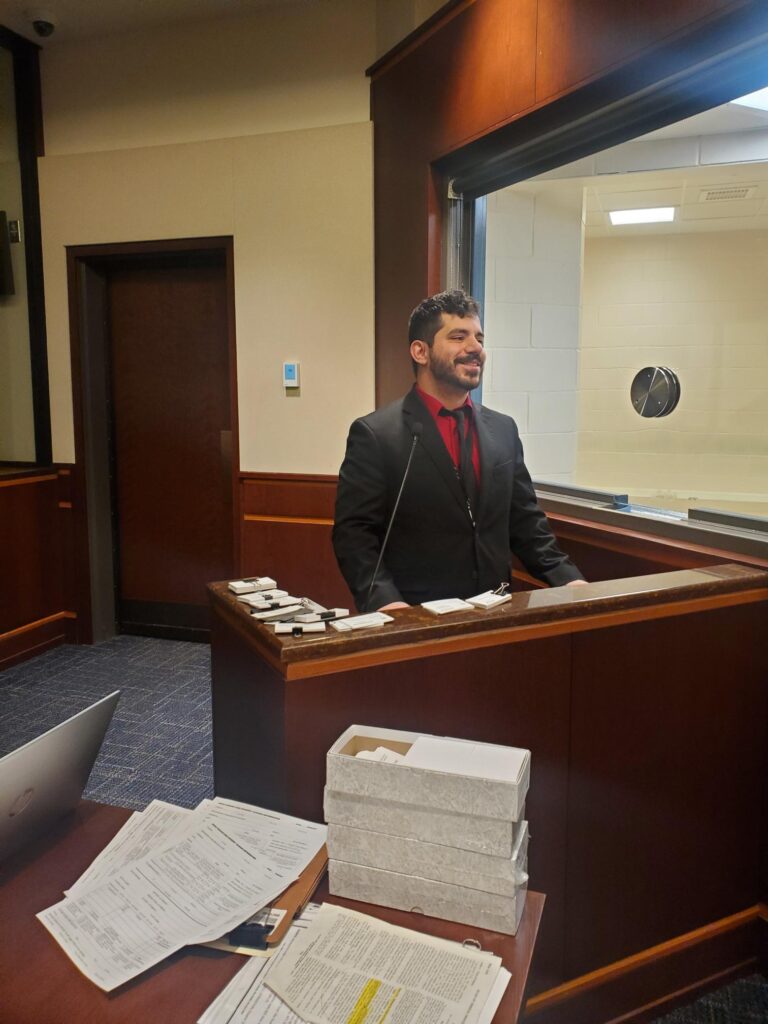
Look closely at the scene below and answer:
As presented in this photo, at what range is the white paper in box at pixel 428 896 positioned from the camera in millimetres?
934

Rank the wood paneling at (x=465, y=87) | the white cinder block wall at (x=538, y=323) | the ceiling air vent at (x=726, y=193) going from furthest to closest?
the white cinder block wall at (x=538, y=323) < the ceiling air vent at (x=726, y=193) < the wood paneling at (x=465, y=87)

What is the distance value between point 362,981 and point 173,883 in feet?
0.94

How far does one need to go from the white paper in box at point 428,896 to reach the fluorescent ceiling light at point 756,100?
6.53ft

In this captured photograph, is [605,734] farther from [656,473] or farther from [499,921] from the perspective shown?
[656,473]

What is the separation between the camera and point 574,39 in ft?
6.98

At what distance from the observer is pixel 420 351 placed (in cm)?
210

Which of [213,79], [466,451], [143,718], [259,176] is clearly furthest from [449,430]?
[213,79]

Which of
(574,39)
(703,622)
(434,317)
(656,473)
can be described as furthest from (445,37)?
(703,622)

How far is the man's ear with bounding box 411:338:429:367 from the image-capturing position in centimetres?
209

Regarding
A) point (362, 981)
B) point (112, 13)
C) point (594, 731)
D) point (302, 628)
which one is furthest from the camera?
point (112, 13)

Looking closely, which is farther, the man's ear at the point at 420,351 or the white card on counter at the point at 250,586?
the man's ear at the point at 420,351

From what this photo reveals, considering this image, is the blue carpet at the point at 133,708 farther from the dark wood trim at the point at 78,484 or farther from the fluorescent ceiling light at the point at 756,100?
the fluorescent ceiling light at the point at 756,100

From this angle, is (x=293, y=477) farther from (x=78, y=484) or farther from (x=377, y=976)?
(x=377, y=976)

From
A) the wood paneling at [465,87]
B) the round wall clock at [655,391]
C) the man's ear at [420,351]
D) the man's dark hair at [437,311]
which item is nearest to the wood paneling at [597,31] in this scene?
the wood paneling at [465,87]
